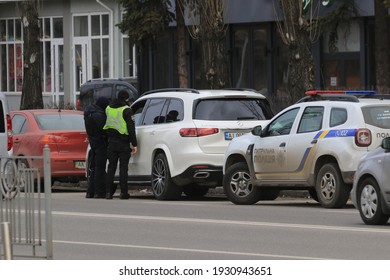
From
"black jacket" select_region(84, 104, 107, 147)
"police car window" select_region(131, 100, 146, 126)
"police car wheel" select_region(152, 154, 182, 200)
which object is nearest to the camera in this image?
"police car wheel" select_region(152, 154, 182, 200)

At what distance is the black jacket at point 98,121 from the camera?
23781 millimetres

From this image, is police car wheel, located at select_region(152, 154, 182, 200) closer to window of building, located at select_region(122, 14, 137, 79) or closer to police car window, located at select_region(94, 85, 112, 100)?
police car window, located at select_region(94, 85, 112, 100)

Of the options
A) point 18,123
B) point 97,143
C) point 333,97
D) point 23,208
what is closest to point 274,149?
point 333,97

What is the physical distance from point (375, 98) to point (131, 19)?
1792 cm

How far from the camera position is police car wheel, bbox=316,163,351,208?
19672mm

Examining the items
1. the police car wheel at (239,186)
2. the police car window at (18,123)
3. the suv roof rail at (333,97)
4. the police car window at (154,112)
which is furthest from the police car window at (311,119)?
the police car window at (18,123)

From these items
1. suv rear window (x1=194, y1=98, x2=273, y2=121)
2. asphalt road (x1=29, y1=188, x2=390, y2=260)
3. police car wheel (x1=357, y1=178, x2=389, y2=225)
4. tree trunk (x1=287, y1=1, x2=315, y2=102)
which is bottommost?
asphalt road (x1=29, y1=188, x2=390, y2=260)

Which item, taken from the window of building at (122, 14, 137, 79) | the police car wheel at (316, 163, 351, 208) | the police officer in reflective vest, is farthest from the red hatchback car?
the window of building at (122, 14, 137, 79)

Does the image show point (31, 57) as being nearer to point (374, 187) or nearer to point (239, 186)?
point (239, 186)

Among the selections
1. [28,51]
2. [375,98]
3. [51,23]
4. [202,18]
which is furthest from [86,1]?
[375,98]

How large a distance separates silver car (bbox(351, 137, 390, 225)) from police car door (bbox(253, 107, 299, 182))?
361 centimetres

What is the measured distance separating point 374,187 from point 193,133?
5.83 m

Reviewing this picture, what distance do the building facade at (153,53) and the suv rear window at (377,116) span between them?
18.3 meters

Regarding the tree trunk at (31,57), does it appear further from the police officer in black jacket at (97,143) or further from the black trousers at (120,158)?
the black trousers at (120,158)
